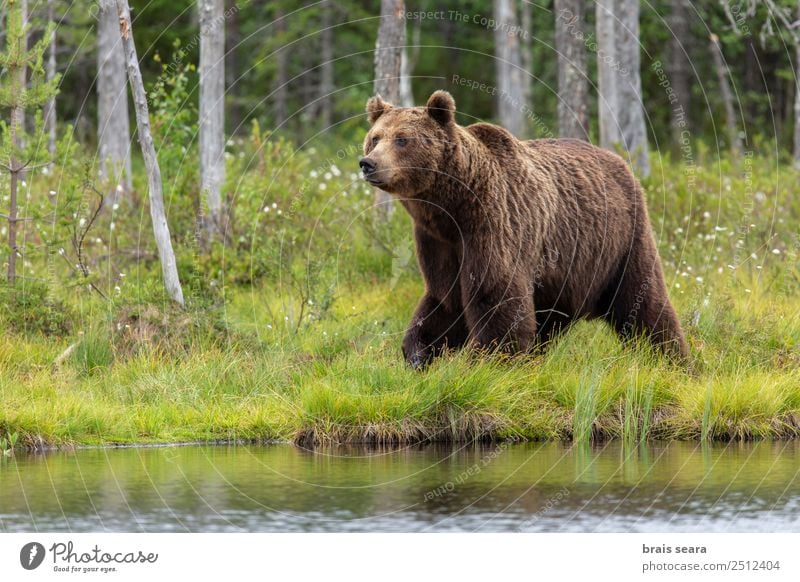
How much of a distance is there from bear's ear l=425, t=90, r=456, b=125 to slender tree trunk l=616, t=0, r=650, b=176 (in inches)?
304

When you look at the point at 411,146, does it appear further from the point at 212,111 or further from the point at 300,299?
the point at 212,111

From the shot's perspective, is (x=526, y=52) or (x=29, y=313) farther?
(x=526, y=52)

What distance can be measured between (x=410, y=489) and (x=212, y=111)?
7168 mm

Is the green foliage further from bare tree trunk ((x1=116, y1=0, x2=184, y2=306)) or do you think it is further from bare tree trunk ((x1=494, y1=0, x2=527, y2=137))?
bare tree trunk ((x1=494, y1=0, x2=527, y2=137))

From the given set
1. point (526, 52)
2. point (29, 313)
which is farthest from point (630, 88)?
point (526, 52)

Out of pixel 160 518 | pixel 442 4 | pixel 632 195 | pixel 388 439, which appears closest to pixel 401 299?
pixel 632 195

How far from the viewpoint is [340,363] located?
8.77 metres

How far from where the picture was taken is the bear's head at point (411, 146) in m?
8.20

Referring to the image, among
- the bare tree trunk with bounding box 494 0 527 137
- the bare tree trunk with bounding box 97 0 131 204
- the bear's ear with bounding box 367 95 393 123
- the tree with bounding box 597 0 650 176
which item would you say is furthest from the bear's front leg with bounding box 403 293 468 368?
the bare tree trunk with bounding box 494 0 527 137

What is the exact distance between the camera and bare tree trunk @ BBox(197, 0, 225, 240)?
12.6 metres

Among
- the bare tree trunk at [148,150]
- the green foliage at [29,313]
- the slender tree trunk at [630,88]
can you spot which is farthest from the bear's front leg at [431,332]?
the slender tree trunk at [630,88]

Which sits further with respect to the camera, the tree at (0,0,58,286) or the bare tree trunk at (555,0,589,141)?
the bare tree trunk at (555,0,589,141)

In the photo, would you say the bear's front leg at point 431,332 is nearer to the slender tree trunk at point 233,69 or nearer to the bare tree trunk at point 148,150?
the bare tree trunk at point 148,150

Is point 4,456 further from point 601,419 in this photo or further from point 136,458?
point 601,419
